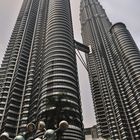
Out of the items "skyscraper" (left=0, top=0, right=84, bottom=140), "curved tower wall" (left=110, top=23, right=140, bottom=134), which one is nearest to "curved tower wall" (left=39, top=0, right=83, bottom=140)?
"skyscraper" (left=0, top=0, right=84, bottom=140)

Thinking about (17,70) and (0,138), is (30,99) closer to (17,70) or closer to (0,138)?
(17,70)

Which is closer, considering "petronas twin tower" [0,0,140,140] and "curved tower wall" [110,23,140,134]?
"petronas twin tower" [0,0,140,140]

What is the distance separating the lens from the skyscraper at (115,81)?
10531 centimetres

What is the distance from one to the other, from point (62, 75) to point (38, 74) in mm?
18879

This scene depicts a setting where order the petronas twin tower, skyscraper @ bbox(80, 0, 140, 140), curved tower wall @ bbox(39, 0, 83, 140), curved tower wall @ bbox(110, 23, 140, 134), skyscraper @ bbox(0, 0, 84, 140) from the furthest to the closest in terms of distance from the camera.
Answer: skyscraper @ bbox(80, 0, 140, 140), curved tower wall @ bbox(110, 23, 140, 134), the petronas twin tower, skyscraper @ bbox(0, 0, 84, 140), curved tower wall @ bbox(39, 0, 83, 140)

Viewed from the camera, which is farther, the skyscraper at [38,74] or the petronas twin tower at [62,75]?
the petronas twin tower at [62,75]

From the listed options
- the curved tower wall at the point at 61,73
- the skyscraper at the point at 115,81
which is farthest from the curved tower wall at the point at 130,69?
the curved tower wall at the point at 61,73

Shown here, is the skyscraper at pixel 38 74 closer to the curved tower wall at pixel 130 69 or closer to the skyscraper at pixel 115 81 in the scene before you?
the skyscraper at pixel 115 81

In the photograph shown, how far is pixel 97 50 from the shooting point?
151m


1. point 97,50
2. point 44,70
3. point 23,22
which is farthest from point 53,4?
point 44,70

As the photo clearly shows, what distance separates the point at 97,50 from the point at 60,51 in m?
57.5

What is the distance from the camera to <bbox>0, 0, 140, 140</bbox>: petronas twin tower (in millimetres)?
85375

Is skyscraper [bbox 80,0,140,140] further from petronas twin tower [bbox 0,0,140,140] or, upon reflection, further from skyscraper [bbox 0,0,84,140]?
skyscraper [bbox 0,0,84,140]

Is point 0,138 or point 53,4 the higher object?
point 53,4
